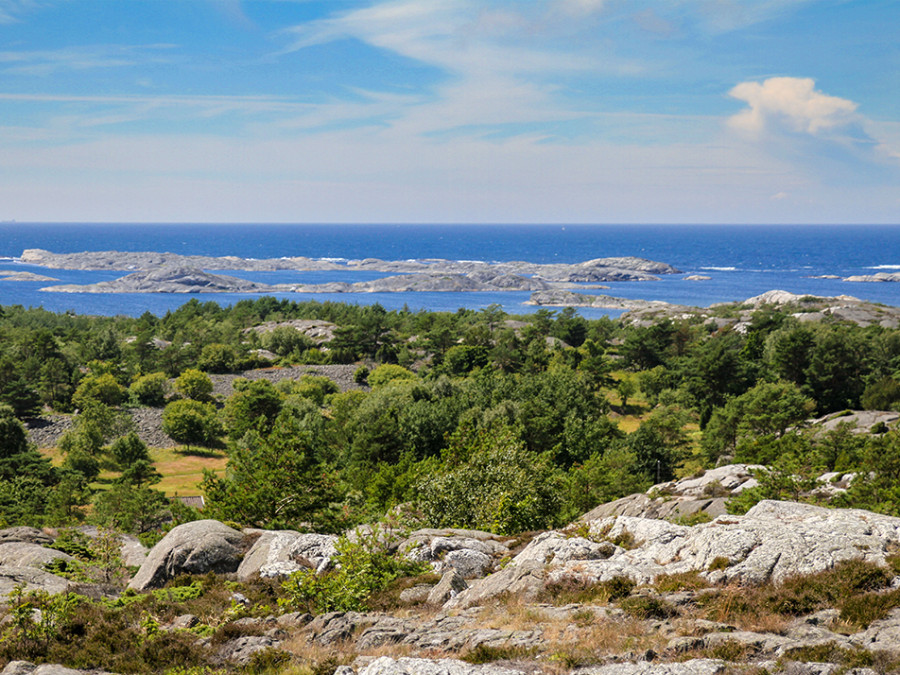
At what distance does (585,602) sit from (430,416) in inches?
1489

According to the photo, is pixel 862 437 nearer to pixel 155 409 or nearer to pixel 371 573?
pixel 371 573

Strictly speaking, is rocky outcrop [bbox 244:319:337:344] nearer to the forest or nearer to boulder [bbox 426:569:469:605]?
the forest

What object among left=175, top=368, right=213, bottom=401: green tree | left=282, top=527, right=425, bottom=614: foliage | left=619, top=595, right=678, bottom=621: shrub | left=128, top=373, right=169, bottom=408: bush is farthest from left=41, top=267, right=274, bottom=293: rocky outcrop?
left=619, top=595, right=678, bottom=621: shrub

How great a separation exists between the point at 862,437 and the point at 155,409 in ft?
235

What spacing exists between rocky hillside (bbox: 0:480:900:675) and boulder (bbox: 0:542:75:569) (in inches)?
4.3

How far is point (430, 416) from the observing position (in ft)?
164

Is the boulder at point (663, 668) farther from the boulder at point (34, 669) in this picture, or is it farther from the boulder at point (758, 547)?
the boulder at point (34, 669)

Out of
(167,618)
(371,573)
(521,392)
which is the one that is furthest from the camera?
(521,392)

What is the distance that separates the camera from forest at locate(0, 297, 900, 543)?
79.9 feet

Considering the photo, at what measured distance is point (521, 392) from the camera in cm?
5556

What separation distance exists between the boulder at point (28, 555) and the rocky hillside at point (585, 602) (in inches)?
4.3

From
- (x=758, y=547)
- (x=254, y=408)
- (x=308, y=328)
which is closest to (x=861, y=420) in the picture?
(x=758, y=547)

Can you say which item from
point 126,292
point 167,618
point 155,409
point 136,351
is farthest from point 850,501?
point 126,292

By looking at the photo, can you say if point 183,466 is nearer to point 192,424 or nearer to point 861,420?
point 192,424
